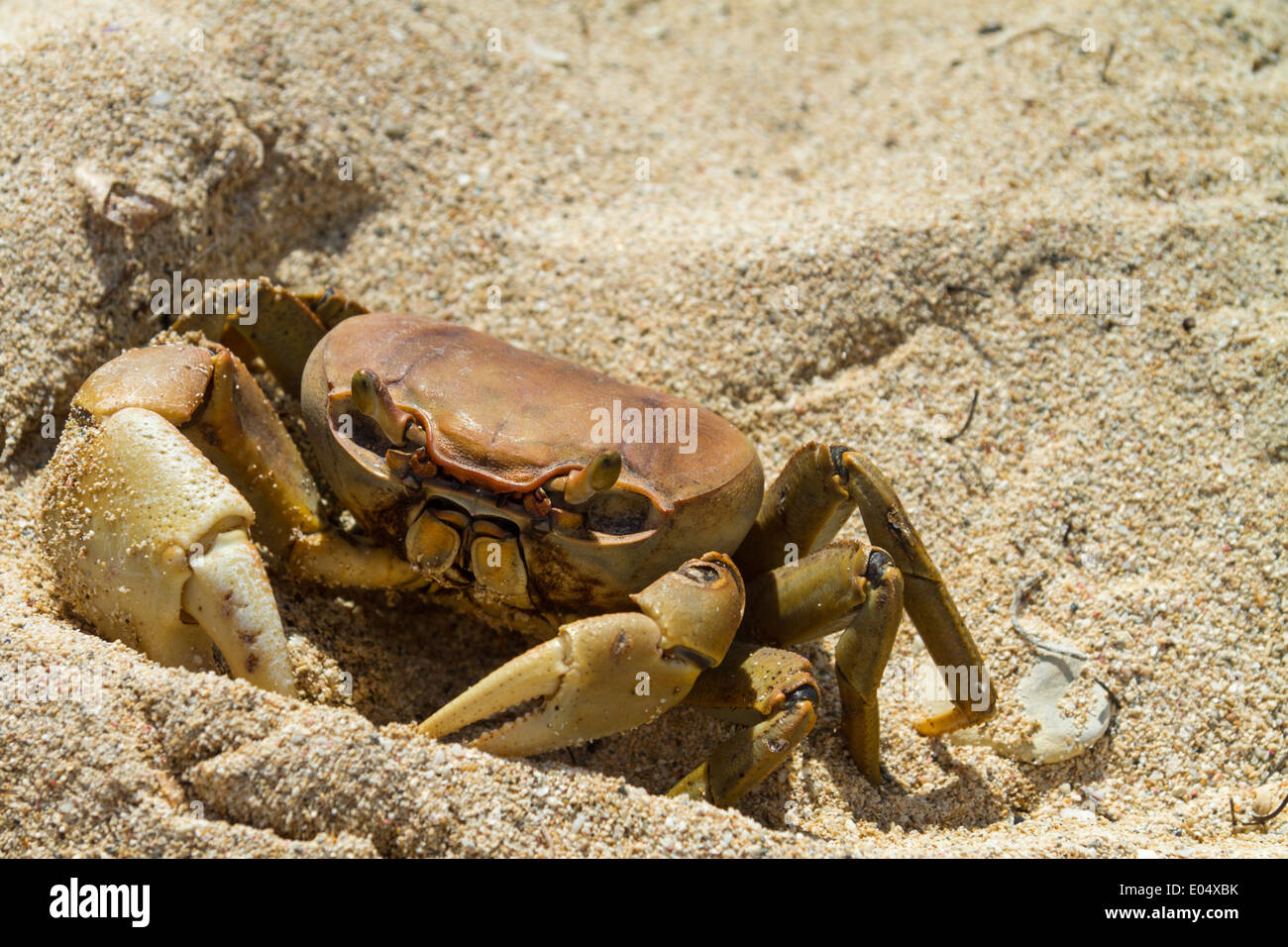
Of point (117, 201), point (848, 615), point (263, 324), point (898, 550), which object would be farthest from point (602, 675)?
point (117, 201)

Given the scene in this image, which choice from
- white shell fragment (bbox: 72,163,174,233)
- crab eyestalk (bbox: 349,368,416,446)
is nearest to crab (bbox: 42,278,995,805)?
crab eyestalk (bbox: 349,368,416,446)

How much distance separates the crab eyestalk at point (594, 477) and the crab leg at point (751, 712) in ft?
1.83

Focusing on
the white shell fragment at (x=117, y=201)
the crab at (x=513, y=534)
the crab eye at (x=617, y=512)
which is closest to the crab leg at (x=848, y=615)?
the crab at (x=513, y=534)

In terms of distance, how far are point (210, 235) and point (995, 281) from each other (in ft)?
8.78

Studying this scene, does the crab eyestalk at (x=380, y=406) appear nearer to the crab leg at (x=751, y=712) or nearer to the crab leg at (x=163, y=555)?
the crab leg at (x=163, y=555)

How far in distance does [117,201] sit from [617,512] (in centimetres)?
198

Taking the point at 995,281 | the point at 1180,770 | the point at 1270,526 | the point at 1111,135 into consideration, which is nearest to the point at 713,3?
the point at 1111,135

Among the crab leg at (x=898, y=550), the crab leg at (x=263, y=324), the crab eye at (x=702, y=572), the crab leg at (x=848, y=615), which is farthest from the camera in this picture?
the crab leg at (x=263, y=324)

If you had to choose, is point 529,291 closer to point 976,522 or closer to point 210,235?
point 210,235

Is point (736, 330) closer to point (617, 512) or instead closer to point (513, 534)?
point (617, 512)

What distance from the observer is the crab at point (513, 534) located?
2502 mm

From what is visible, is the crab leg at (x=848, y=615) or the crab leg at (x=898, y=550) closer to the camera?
the crab leg at (x=848, y=615)

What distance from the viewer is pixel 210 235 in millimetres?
3691

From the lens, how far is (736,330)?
3.82 metres
